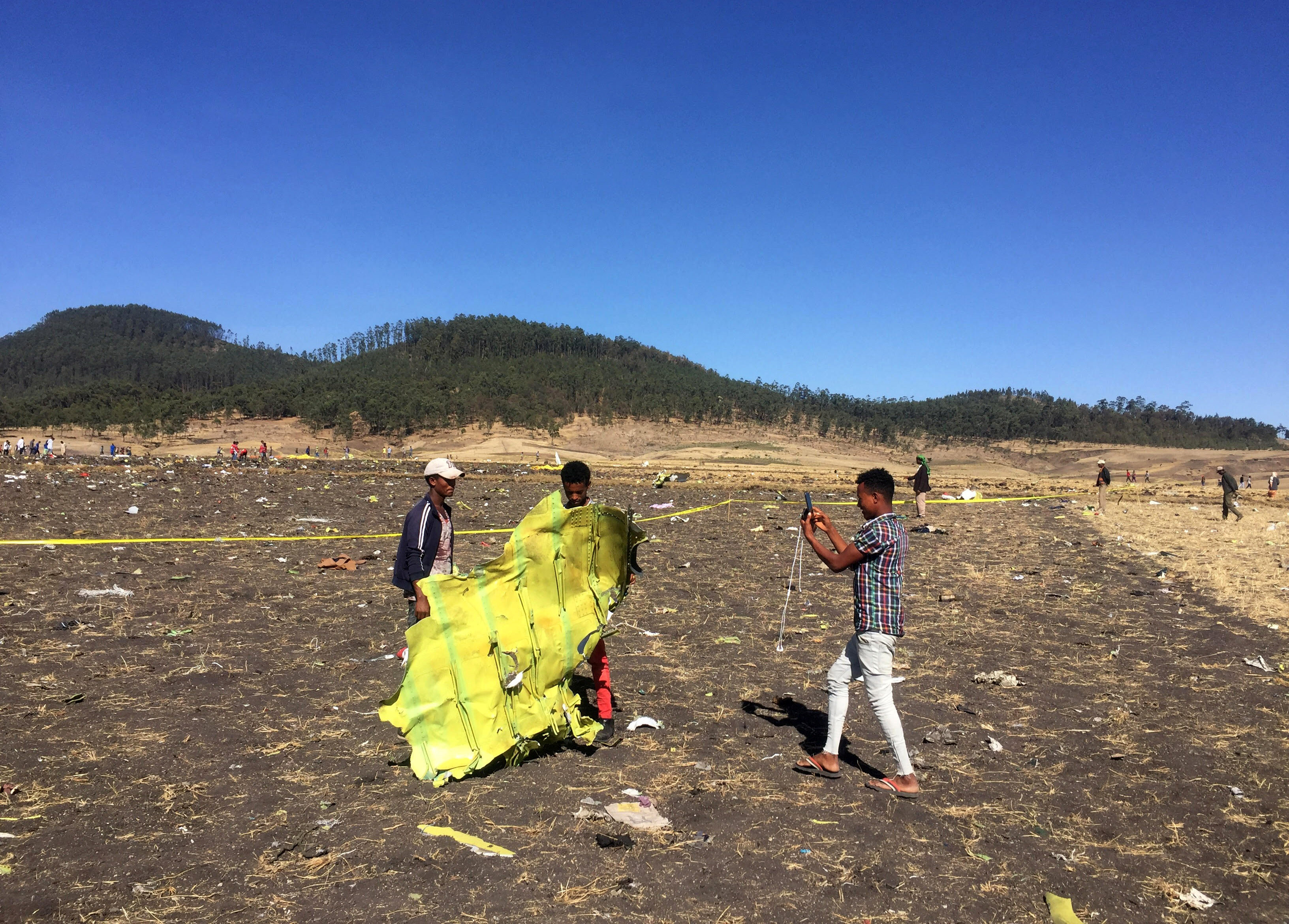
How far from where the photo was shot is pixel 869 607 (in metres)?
4.18

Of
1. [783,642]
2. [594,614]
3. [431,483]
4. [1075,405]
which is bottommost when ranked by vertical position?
[783,642]

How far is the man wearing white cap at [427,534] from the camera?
4922 mm

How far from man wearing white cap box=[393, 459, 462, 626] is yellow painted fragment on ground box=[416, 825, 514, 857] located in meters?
1.52

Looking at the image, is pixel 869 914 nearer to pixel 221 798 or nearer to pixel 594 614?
pixel 594 614

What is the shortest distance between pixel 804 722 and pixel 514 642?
2386 millimetres

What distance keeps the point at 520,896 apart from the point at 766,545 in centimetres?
1044

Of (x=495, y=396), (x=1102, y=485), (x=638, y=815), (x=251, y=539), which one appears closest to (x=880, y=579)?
(x=638, y=815)

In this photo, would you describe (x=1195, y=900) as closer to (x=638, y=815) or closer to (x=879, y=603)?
(x=879, y=603)

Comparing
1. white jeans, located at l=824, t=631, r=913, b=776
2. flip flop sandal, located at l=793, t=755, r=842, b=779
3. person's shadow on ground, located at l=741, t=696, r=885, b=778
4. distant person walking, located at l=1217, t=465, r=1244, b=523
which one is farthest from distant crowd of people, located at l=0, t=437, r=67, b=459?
distant person walking, located at l=1217, t=465, r=1244, b=523

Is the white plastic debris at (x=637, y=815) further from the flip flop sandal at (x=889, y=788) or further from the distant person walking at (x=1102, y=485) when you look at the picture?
the distant person walking at (x=1102, y=485)

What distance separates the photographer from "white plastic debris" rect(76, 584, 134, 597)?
7.79 m

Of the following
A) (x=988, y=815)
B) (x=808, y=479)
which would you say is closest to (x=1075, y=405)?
(x=808, y=479)

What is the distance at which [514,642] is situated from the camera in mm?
4348

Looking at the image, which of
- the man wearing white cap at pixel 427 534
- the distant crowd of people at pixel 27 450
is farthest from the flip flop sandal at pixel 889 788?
the distant crowd of people at pixel 27 450
